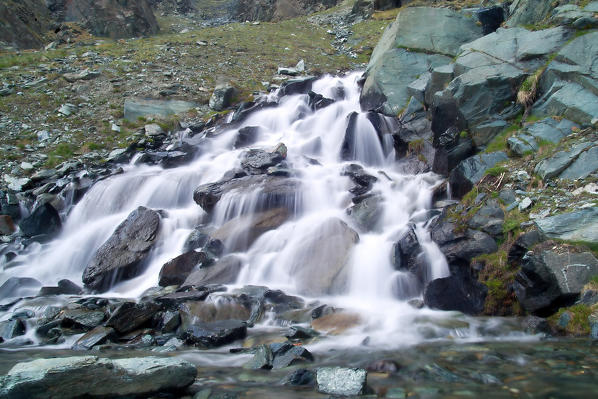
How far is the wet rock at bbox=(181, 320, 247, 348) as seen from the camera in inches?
275

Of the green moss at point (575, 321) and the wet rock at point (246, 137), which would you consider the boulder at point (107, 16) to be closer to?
the wet rock at point (246, 137)

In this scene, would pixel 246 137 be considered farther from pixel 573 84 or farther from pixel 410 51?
pixel 573 84

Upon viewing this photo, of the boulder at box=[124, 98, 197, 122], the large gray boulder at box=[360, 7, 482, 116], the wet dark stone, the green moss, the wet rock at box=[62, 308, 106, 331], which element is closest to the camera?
the green moss

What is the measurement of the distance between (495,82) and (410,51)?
650 centimetres

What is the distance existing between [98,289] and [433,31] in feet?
52.1

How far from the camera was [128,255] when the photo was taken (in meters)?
11.5

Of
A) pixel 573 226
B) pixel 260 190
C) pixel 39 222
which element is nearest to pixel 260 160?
pixel 260 190

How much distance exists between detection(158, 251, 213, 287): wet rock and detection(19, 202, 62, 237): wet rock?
5629 mm

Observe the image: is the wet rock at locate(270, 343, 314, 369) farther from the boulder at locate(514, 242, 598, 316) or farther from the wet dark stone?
the wet dark stone

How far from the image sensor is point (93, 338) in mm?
7402

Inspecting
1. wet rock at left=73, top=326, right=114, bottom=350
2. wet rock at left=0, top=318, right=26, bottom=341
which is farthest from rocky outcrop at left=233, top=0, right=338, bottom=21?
wet rock at left=73, top=326, right=114, bottom=350

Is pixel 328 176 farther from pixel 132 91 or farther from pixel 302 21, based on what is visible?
pixel 302 21

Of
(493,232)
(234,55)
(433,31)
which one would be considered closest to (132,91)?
(234,55)

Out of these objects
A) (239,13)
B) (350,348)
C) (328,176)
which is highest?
(239,13)
